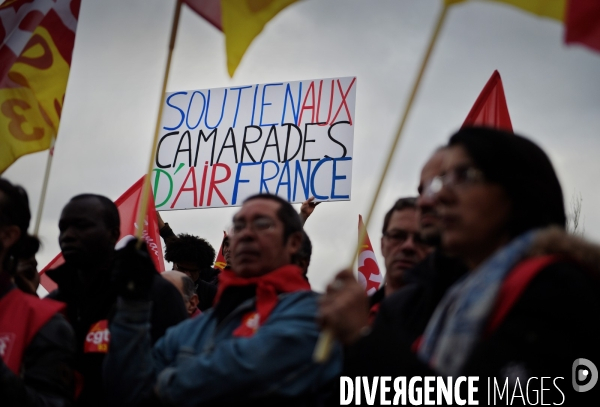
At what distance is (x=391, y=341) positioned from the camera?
2.38m

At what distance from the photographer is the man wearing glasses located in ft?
10.3

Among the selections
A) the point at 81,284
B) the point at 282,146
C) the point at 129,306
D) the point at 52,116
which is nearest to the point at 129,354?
the point at 129,306

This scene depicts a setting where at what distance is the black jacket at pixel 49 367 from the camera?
11.4ft

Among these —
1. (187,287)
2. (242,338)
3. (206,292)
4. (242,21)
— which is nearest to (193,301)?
(187,287)

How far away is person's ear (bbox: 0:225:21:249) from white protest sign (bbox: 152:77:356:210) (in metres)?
3.13

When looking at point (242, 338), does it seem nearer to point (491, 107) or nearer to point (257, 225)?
point (257, 225)

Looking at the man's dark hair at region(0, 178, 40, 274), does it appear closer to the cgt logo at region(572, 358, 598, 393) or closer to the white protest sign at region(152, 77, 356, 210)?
the cgt logo at region(572, 358, 598, 393)

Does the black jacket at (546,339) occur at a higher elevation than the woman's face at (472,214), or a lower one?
lower

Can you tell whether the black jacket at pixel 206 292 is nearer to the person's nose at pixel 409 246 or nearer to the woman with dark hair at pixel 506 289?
the person's nose at pixel 409 246

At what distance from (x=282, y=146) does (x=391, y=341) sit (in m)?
5.04

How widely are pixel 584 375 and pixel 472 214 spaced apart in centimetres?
55

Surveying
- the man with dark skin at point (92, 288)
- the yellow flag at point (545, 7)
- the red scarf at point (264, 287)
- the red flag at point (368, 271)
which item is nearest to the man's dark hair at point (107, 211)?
the man with dark skin at point (92, 288)

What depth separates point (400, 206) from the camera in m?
4.79

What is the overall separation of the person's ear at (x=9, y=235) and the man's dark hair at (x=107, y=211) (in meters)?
0.69
